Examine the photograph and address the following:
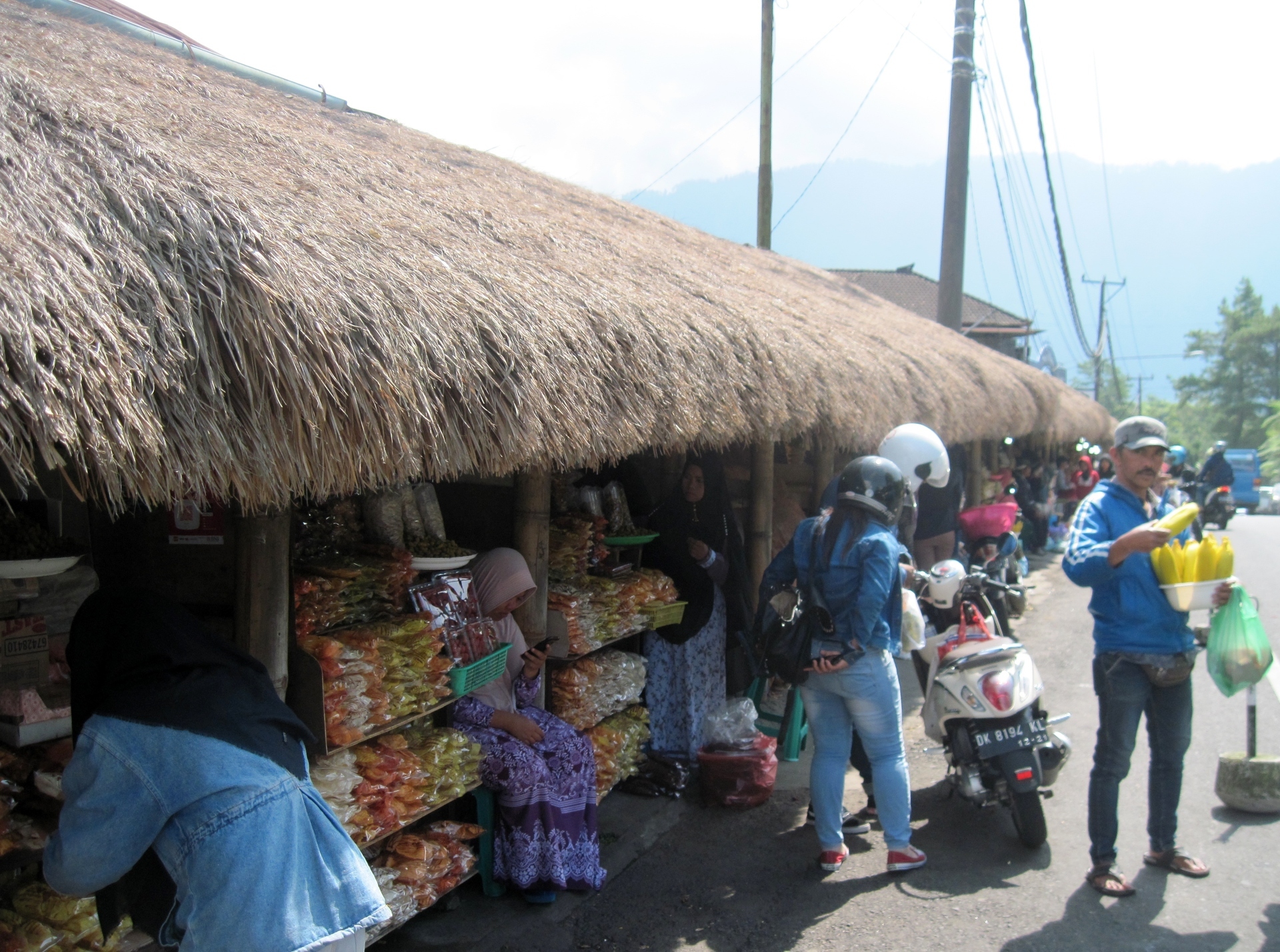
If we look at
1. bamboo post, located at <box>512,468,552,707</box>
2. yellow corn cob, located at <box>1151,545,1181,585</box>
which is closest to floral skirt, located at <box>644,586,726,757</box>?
bamboo post, located at <box>512,468,552,707</box>

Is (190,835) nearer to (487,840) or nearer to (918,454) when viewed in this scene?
(487,840)

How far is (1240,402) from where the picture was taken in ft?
208

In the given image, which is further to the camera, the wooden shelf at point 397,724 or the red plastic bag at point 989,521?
the red plastic bag at point 989,521

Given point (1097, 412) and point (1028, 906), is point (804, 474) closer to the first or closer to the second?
point (1028, 906)

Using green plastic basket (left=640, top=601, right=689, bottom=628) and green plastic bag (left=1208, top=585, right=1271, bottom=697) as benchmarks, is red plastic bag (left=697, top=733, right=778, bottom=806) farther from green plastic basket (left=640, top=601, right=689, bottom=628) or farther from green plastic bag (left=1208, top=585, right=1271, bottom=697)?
green plastic bag (left=1208, top=585, right=1271, bottom=697)

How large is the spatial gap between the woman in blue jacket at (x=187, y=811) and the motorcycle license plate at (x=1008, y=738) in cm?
323

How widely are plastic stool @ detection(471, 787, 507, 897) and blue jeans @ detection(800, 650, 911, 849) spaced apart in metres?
1.49

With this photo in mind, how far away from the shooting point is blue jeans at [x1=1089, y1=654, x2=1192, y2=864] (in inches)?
155

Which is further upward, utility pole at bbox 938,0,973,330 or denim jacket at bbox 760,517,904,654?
utility pole at bbox 938,0,973,330

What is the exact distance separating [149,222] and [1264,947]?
15.5 ft

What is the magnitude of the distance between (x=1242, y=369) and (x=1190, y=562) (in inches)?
2812

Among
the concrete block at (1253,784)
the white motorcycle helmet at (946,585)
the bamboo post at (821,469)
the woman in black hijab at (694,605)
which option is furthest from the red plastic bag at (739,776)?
the bamboo post at (821,469)

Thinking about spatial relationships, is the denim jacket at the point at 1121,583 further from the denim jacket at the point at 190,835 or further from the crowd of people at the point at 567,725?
the denim jacket at the point at 190,835

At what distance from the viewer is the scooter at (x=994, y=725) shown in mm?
4438
